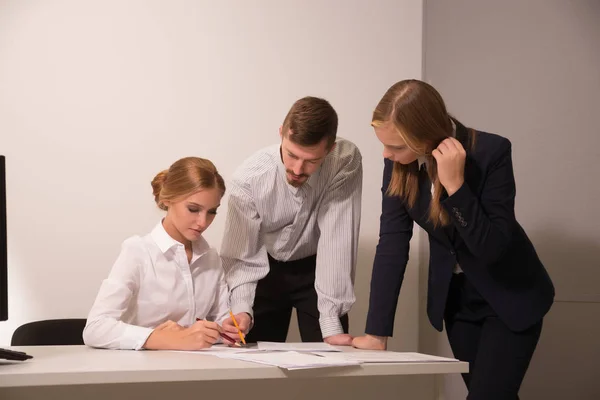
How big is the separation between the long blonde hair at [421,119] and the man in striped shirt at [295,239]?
1.27 feet

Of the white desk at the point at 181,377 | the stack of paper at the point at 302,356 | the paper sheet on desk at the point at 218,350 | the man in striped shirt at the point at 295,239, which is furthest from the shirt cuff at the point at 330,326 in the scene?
the paper sheet on desk at the point at 218,350

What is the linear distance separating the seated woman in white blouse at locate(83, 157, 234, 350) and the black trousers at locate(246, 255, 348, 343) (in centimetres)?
22

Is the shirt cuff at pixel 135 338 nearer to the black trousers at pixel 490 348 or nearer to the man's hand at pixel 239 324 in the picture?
the man's hand at pixel 239 324

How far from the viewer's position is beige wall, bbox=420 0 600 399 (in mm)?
2477

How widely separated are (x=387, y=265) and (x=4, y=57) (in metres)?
2.02

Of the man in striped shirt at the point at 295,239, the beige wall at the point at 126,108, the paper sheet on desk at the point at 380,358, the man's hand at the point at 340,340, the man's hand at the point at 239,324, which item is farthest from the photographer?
the beige wall at the point at 126,108

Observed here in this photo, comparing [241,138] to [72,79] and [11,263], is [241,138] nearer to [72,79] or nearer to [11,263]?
[72,79]

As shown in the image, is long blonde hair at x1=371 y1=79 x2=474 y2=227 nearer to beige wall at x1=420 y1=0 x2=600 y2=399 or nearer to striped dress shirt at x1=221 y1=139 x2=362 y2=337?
striped dress shirt at x1=221 y1=139 x2=362 y2=337

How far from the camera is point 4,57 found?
9.54 feet

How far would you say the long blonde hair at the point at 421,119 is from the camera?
165 centimetres

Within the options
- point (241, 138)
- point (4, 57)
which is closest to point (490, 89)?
point (241, 138)

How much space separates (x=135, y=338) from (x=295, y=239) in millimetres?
762

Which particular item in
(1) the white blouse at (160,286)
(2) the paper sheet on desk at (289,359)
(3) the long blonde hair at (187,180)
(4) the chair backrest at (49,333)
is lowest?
(4) the chair backrest at (49,333)

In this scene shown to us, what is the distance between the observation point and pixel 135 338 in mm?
1700
